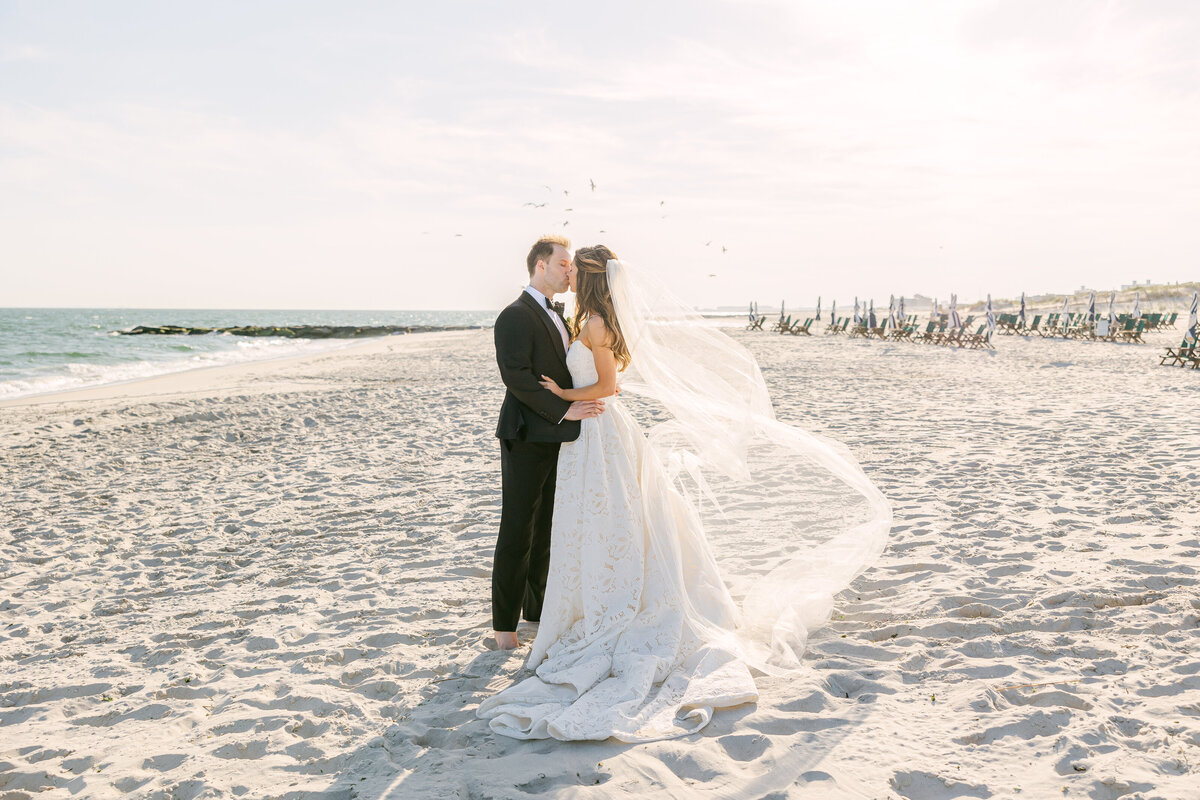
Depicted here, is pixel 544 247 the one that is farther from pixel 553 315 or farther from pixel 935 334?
pixel 935 334

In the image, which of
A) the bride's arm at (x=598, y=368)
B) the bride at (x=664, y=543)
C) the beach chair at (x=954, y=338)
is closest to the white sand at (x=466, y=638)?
the bride at (x=664, y=543)

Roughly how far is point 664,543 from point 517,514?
788 mm

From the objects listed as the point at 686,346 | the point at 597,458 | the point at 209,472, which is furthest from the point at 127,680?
the point at 209,472

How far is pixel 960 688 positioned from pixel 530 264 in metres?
2.82

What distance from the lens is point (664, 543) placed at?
12.1 feet

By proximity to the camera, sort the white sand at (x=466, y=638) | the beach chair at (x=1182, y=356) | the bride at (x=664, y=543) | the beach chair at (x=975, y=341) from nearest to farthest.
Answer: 1. the white sand at (x=466, y=638)
2. the bride at (x=664, y=543)
3. the beach chair at (x=1182, y=356)
4. the beach chair at (x=975, y=341)

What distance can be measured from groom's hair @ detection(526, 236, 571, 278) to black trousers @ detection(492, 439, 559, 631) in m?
0.94

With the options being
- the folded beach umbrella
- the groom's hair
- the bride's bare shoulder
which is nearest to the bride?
the bride's bare shoulder

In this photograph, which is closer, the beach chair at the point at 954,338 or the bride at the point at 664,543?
the bride at the point at 664,543

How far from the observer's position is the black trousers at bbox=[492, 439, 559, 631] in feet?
12.6

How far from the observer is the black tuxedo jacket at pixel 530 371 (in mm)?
3648

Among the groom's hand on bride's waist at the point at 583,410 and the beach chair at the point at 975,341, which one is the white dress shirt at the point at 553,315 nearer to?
the groom's hand on bride's waist at the point at 583,410

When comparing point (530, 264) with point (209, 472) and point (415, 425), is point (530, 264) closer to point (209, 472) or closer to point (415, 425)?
point (209, 472)

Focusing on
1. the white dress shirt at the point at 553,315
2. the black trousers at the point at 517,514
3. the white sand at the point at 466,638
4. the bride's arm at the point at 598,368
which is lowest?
the white sand at the point at 466,638
